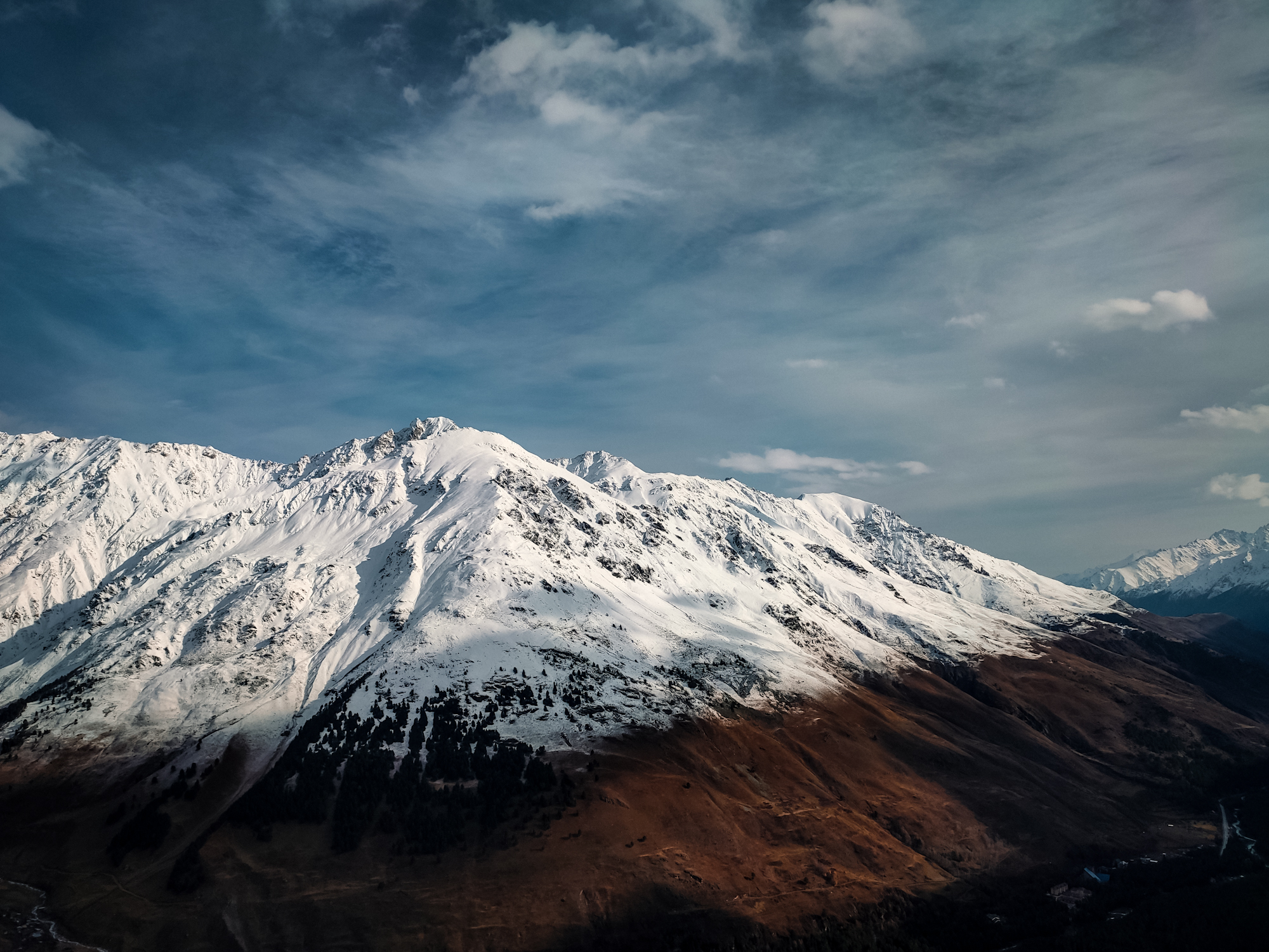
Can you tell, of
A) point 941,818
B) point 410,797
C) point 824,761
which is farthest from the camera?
point 824,761

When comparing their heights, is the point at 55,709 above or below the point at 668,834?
above

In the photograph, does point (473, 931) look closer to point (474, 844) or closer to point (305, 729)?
point (474, 844)

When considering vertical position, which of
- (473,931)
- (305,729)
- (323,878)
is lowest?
(473,931)

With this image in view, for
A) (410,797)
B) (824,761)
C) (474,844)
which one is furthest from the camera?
(824,761)

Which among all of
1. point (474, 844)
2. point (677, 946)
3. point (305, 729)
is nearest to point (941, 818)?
point (677, 946)

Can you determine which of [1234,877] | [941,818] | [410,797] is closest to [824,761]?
[941,818]

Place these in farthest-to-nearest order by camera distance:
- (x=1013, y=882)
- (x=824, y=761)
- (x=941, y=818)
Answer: (x=824, y=761), (x=941, y=818), (x=1013, y=882)

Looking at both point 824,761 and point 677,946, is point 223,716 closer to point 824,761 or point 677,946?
point 677,946

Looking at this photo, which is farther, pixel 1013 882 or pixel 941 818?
pixel 941 818

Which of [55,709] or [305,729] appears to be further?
[55,709]
